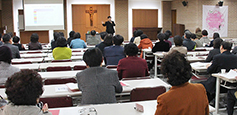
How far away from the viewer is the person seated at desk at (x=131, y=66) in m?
3.96

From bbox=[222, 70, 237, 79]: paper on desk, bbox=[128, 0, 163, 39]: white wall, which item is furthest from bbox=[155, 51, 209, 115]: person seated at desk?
bbox=[128, 0, 163, 39]: white wall

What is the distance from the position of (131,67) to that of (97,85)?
139cm

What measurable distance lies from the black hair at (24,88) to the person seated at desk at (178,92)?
2.98 feet

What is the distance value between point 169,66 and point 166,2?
47.4ft

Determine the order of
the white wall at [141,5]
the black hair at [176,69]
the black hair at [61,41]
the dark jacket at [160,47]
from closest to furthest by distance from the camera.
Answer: the black hair at [176,69], the black hair at [61,41], the dark jacket at [160,47], the white wall at [141,5]

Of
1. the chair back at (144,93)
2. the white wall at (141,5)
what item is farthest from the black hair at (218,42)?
the white wall at (141,5)

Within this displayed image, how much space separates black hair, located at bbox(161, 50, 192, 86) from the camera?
1.79 meters

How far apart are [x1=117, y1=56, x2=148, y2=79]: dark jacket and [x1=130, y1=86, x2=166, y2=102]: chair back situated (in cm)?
98

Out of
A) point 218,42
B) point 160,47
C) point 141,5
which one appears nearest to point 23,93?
point 218,42

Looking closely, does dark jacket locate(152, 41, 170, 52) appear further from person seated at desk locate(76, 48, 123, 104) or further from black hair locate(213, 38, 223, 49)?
person seated at desk locate(76, 48, 123, 104)

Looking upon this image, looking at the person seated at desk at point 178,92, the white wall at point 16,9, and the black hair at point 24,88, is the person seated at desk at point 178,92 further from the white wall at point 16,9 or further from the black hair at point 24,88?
the white wall at point 16,9

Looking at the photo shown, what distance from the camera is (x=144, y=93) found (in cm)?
300

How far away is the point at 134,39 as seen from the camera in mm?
9250

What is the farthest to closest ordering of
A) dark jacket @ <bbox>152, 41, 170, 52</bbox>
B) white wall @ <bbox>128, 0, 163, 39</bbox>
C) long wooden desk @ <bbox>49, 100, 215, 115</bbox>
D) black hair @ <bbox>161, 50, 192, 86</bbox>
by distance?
1. white wall @ <bbox>128, 0, 163, 39</bbox>
2. dark jacket @ <bbox>152, 41, 170, 52</bbox>
3. long wooden desk @ <bbox>49, 100, 215, 115</bbox>
4. black hair @ <bbox>161, 50, 192, 86</bbox>
